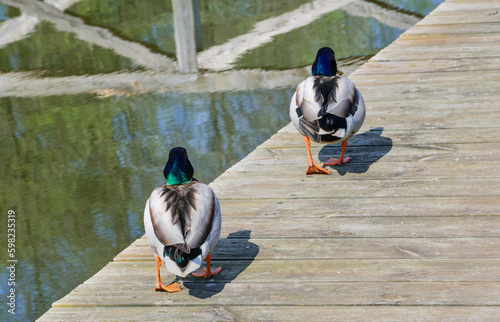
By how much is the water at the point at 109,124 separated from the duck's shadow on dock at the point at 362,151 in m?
1.89

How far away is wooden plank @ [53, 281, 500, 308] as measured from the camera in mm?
3039

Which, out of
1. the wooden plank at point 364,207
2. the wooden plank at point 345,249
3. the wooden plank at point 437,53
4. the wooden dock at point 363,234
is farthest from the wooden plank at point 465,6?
the wooden plank at point 345,249

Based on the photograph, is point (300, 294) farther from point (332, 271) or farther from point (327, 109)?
point (327, 109)

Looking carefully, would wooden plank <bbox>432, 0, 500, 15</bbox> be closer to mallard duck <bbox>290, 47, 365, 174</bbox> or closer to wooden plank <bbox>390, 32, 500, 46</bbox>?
wooden plank <bbox>390, 32, 500, 46</bbox>

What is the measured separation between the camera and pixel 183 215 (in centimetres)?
297

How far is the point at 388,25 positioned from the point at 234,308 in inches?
337

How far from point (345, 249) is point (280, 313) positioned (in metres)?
0.63

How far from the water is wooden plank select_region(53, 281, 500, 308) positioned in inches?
77.3

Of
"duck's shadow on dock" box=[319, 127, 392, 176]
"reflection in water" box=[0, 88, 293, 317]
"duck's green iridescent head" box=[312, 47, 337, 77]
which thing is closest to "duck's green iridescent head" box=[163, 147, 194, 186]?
"duck's shadow on dock" box=[319, 127, 392, 176]

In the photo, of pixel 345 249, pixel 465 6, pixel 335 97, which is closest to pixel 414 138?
pixel 335 97

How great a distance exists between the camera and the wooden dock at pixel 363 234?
3.08m

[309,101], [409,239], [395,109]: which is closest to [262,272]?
[409,239]

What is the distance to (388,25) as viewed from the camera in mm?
10914

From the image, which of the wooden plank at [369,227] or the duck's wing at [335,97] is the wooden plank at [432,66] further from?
the wooden plank at [369,227]
